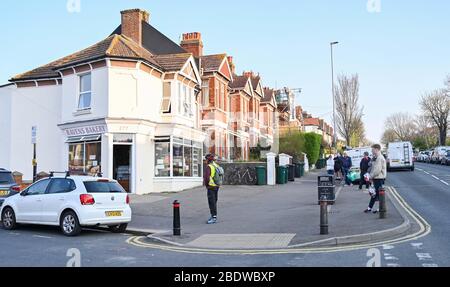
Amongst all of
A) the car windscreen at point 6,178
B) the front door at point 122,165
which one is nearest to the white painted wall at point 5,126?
the front door at point 122,165

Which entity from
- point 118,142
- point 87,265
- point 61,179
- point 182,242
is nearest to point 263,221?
point 182,242

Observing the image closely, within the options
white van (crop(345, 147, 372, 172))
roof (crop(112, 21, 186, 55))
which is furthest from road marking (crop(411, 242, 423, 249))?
roof (crop(112, 21, 186, 55))

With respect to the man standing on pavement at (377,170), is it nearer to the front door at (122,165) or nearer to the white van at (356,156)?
the front door at (122,165)

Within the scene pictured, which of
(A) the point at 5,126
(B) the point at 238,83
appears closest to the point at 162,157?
(A) the point at 5,126

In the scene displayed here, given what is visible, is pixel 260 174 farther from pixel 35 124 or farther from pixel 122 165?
pixel 35 124

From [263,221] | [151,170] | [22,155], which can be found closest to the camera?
[263,221]

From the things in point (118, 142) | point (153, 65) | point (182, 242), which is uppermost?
point (153, 65)

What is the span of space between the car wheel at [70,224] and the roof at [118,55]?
1158 centimetres

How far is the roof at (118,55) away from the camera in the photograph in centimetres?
2372

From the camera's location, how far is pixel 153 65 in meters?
Result: 24.9

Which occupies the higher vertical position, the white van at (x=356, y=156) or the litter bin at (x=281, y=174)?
the white van at (x=356, y=156)

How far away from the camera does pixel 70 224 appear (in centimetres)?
1280
